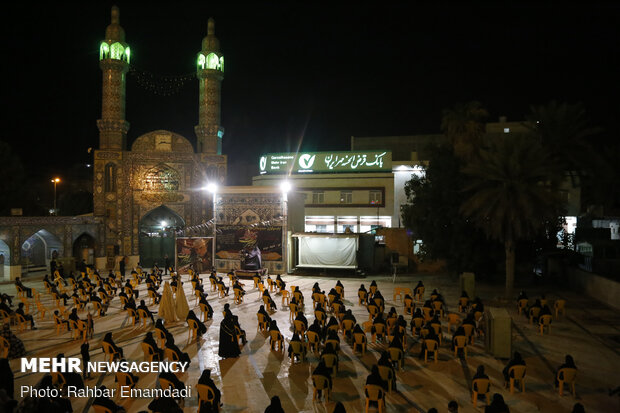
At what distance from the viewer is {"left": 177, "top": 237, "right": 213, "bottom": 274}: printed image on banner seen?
27719 millimetres

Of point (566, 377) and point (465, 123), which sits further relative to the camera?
point (465, 123)

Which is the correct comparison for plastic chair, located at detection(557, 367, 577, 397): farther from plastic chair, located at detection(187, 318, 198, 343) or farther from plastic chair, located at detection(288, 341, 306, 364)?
plastic chair, located at detection(187, 318, 198, 343)

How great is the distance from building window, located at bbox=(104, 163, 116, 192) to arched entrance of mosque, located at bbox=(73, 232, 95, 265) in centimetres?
372

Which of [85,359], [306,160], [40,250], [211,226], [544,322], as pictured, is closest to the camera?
[85,359]

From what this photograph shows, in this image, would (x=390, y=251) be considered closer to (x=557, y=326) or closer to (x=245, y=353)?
(x=557, y=326)

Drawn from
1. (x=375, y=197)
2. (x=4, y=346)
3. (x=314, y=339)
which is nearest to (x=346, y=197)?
(x=375, y=197)

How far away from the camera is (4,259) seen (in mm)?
27250

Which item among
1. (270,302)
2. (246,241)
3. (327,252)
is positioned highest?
(246,241)

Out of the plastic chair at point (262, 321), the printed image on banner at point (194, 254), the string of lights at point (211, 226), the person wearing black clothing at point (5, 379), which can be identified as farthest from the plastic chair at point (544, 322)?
the printed image on banner at point (194, 254)

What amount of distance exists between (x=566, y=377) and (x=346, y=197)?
3203 centimetres

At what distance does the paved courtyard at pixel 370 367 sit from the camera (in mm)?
8930

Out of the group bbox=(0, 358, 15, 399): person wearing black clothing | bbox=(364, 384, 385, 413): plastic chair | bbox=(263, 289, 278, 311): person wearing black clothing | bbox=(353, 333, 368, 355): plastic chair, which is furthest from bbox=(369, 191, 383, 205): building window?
bbox=(0, 358, 15, 399): person wearing black clothing

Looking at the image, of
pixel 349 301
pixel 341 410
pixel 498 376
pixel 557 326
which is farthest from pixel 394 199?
pixel 341 410

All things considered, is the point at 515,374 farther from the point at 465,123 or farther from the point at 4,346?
the point at 465,123
